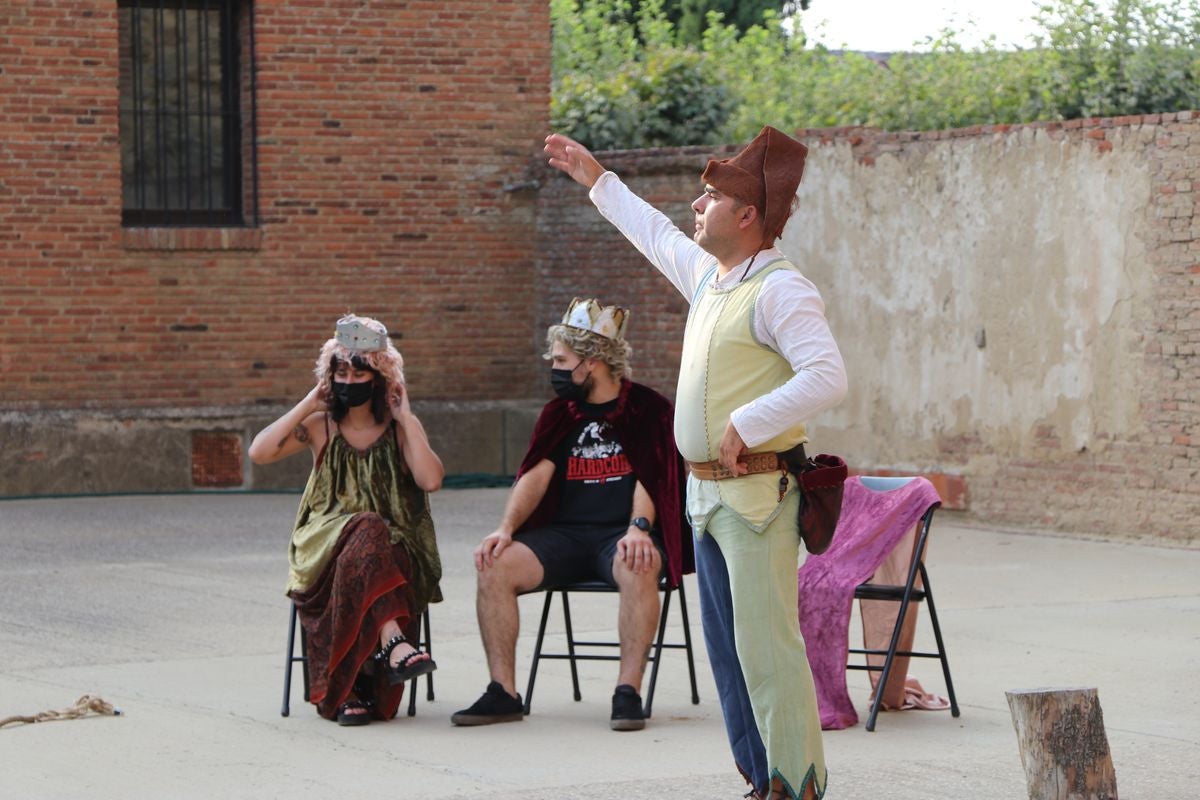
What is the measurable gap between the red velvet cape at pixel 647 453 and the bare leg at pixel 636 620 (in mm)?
155

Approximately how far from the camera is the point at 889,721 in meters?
6.86

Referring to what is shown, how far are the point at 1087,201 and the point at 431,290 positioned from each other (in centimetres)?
589

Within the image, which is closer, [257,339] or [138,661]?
[138,661]

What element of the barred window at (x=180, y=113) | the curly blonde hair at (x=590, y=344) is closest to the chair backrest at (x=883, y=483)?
the curly blonde hair at (x=590, y=344)

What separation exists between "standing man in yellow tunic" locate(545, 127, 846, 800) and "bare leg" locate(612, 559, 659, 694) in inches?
62.0

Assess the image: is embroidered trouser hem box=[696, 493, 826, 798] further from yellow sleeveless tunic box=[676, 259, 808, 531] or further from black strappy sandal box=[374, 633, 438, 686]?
black strappy sandal box=[374, 633, 438, 686]

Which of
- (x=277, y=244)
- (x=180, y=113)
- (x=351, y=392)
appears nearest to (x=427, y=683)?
(x=351, y=392)

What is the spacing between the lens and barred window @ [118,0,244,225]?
14.9m

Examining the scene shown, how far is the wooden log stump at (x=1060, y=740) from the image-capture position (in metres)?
5.22

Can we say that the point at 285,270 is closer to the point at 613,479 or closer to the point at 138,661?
the point at 138,661

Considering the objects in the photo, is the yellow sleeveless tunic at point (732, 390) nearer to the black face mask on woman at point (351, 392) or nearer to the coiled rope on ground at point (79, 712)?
the black face mask on woman at point (351, 392)

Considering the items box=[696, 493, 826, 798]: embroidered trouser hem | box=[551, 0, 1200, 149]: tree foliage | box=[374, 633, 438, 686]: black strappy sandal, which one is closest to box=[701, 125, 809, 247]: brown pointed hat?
box=[696, 493, 826, 798]: embroidered trouser hem


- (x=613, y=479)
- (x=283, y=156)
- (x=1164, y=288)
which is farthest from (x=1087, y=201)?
(x=283, y=156)

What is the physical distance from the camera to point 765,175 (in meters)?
→ 5.15
